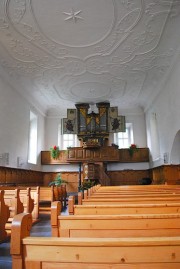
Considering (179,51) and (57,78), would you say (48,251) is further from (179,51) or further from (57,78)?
(57,78)

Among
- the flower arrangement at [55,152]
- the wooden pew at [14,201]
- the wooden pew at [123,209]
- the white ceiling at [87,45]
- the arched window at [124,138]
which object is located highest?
the white ceiling at [87,45]

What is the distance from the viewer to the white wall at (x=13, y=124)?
945 cm

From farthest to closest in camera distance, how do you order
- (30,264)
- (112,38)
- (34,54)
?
(34,54), (112,38), (30,264)

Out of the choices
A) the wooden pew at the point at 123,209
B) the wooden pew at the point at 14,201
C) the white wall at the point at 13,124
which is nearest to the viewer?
the wooden pew at the point at 123,209

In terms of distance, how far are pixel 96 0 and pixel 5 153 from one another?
6512mm

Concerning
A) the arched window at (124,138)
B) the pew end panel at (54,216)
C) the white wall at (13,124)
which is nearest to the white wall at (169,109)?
the arched window at (124,138)

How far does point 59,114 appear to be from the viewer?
16156 millimetres

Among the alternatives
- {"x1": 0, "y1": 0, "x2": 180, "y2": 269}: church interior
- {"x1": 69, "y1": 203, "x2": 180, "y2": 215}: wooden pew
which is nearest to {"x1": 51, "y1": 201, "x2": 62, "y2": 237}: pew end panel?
{"x1": 0, "y1": 0, "x2": 180, "y2": 269}: church interior

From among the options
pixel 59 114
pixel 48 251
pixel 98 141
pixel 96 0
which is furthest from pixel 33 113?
pixel 48 251

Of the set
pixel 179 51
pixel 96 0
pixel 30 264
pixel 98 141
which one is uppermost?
pixel 96 0

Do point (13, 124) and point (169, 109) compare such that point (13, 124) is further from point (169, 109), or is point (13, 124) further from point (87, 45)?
point (169, 109)

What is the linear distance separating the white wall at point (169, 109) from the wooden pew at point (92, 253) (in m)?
8.37

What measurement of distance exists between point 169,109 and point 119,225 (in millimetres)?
8967

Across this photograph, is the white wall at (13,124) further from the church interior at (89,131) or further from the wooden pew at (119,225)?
the wooden pew at (119,225)
